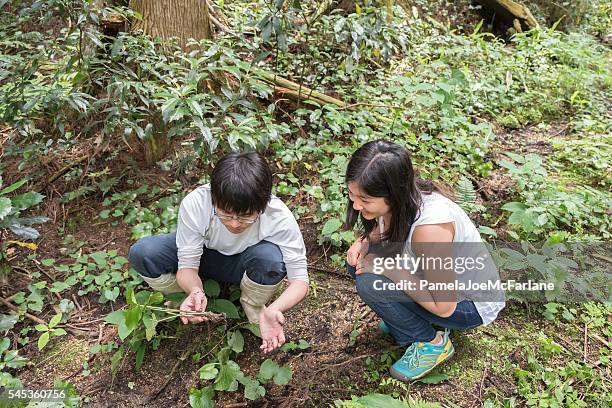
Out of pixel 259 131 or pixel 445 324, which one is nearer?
pixel 445 324

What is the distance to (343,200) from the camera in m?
2.89

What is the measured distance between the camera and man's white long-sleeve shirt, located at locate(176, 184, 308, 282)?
6.76 ft

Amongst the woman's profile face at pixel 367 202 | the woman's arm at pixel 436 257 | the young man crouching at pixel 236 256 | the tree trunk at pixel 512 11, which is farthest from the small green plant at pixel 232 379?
the tree trunk at pixel 512 11

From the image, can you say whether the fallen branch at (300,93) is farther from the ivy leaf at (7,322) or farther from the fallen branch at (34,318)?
the ivy leaf at (7,322)

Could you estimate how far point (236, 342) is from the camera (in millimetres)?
2176

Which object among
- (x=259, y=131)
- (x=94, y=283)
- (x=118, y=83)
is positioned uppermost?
(x=118, y=83)

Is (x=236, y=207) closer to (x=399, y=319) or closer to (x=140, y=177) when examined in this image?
(x=399, y=319)

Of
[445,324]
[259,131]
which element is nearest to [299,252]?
[445,324]

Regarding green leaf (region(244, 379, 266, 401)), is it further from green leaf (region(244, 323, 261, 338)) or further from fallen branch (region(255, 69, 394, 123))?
fallen branch (region(255, 69, 394, 123))

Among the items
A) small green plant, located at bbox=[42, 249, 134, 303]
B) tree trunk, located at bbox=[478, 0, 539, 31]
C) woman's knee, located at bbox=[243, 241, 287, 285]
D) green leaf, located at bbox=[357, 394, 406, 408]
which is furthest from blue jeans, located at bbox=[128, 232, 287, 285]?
tree trunk, located at bbox=[478, 0, 539, 31]

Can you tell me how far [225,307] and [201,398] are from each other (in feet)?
1.46

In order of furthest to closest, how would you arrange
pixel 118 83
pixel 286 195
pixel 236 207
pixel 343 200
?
pixel 286 195 → pixel 343 200 → pixel 118 83 → pixel 236 207

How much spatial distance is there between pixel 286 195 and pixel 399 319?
4.36 feet

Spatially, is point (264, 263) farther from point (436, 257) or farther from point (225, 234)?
point (436, 257)
